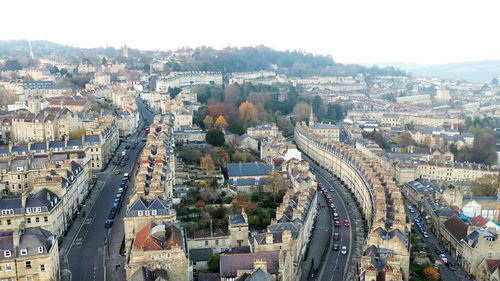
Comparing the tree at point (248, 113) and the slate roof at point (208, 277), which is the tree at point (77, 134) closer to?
the tree at point (248, 113)

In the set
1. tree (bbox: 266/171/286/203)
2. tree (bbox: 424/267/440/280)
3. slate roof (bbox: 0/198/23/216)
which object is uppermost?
slate roof (bbox: 0/198/23/216)

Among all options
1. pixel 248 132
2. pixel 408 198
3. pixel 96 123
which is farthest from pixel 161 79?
pixel 408 198

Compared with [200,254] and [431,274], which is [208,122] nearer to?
[200,254]

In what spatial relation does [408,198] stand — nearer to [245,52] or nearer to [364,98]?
[364,98]

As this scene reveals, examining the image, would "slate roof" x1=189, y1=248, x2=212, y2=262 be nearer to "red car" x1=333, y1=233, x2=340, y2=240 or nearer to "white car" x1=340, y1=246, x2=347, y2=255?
"white car" x1=340, y1=246, x2=347, y2=255

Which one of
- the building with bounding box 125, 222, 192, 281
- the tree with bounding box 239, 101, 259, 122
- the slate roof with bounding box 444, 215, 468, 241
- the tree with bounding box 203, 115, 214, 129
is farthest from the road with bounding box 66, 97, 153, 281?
the tree with bounding box 239, 101, 259, 122

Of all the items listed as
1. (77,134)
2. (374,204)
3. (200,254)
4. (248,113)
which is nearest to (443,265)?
(374,204)
